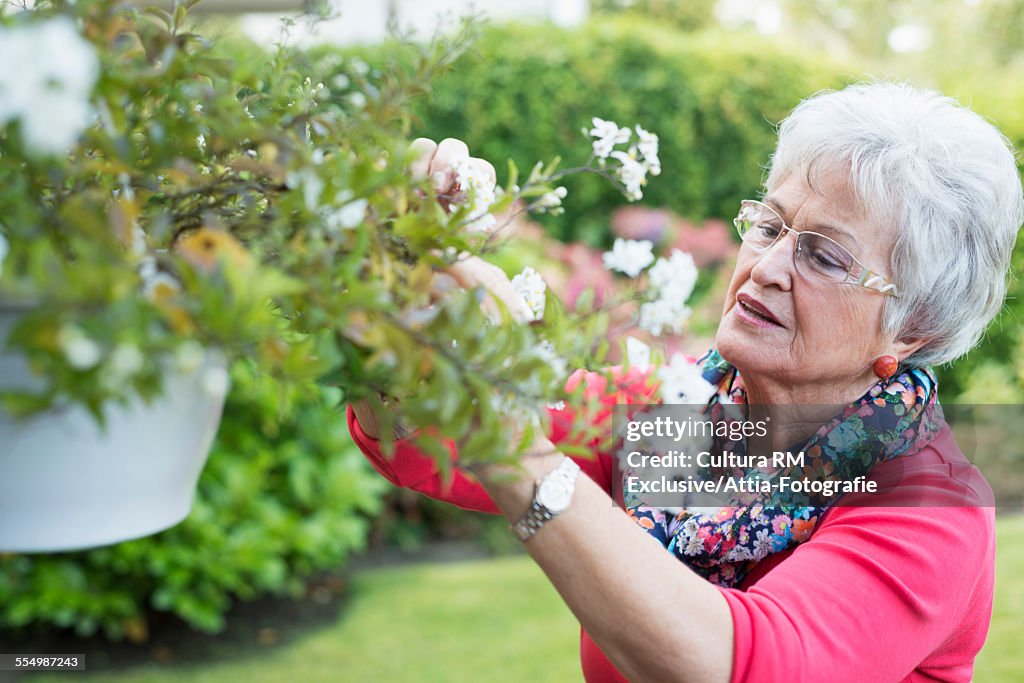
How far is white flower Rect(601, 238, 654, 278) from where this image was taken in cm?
119

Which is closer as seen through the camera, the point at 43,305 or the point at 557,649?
the point at 43,305

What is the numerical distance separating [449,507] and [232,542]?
1808 millimetres

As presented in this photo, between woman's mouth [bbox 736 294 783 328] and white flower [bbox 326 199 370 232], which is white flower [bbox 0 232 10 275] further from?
woman's mouth [bbox 736 294 783 328]

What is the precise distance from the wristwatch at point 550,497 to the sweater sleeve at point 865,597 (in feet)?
1.08

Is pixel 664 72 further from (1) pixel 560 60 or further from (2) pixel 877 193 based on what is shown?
(2) pixel 877 193

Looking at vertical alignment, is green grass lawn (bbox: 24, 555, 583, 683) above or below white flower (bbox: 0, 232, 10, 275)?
below

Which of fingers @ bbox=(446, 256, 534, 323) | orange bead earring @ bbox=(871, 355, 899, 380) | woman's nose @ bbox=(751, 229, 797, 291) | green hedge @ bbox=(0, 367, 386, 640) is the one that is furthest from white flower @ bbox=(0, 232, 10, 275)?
green hedge @ bbox=(0, 367, 386, 640)

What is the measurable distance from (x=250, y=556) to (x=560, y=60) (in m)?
4.81

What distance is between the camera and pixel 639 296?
106 cm

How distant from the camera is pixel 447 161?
1247mm

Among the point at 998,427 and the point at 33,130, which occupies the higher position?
the point at 33,130

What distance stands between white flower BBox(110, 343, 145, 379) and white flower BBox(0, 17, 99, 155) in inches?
6.4

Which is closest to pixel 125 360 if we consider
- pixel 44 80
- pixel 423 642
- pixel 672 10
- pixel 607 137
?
pixel 44 80

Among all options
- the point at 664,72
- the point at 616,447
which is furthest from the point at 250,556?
the point at 664,72
